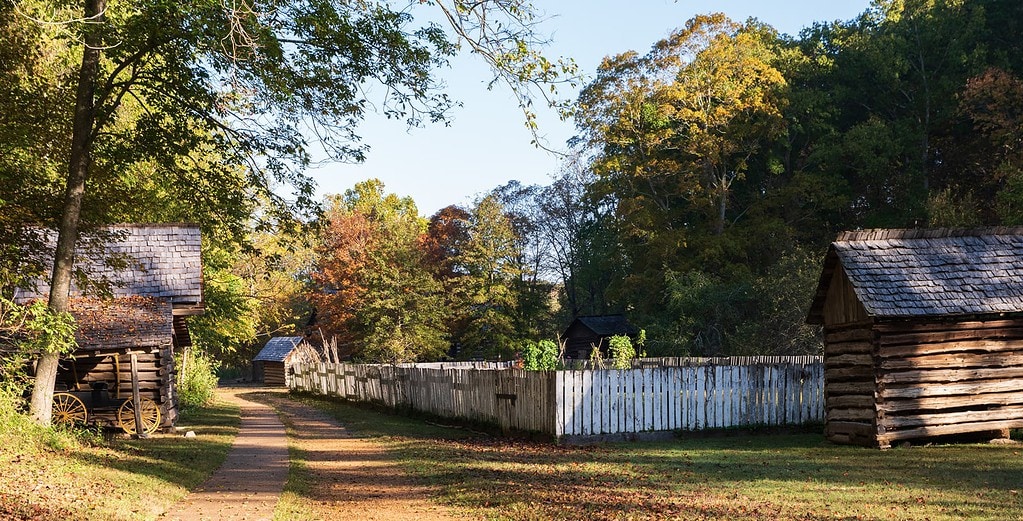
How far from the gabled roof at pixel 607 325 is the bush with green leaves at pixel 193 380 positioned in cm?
2367

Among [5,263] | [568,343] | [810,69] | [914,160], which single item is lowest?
[568,343]

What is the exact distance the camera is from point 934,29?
44.2 m

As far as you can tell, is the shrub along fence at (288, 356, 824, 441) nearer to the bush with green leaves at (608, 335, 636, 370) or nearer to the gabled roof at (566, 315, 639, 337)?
the bush with green leaves at (608, 335, 636, 370)

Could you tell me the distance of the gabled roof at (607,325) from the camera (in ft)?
180

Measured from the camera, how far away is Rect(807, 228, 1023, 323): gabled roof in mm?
17781

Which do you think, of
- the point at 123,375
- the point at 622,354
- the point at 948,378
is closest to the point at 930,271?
the point at 948,378

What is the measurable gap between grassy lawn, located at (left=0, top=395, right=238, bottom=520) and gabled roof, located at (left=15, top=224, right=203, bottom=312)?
4.80m

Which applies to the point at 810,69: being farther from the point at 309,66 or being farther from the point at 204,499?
the point at 204,499

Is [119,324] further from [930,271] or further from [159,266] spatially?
[930,271]

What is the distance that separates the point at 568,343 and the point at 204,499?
154 feet

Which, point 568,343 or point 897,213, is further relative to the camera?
point 568,343

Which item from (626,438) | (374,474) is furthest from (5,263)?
(626,438)

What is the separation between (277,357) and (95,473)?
5926cm

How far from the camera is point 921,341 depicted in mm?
18109
